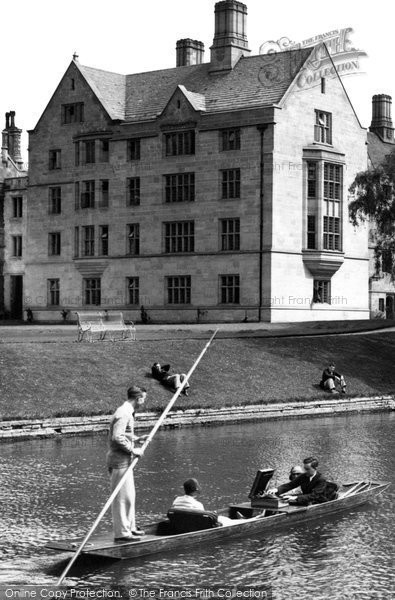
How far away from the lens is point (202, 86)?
75688 mm

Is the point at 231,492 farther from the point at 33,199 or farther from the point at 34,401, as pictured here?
the point at 33,199

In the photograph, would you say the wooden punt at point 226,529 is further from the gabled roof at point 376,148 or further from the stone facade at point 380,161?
the gabled roof at point 376,148

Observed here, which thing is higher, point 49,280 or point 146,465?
point 49,280

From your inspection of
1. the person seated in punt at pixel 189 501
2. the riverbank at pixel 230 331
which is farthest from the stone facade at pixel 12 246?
the person seated in punt at pixel 189 501

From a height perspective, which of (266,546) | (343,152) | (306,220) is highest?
(343,152)

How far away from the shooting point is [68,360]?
44750 mm

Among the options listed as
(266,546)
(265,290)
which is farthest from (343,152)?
(266,546)

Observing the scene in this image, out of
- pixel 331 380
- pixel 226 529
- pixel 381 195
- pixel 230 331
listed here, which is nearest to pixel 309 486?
pixel 226 529

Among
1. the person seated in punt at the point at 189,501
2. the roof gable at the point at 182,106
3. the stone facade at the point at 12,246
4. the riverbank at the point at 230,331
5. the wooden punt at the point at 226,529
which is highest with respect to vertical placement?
the roof gable at the point at 182,106

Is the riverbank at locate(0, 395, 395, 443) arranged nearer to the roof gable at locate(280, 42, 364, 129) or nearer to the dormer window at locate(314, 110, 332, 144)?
the dormer window at locate(314, 110, 332, 144)

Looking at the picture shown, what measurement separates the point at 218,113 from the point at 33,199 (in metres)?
17.2

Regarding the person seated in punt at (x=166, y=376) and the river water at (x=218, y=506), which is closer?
the river water at (x=218, y=506)

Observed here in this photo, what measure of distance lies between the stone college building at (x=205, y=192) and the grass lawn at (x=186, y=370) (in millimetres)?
14106

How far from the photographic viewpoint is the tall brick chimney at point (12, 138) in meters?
102
